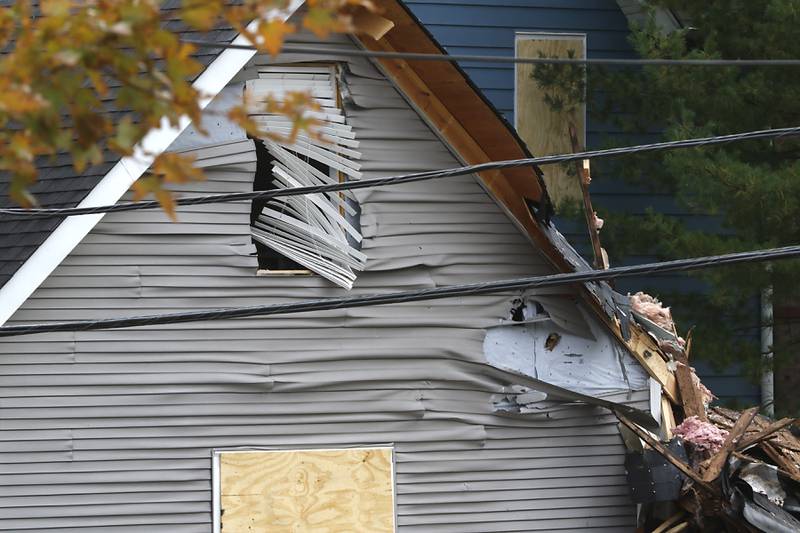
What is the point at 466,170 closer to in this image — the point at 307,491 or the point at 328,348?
the point at 328,348

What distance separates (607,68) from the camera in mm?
14539

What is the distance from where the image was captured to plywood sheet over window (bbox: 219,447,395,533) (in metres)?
9.80

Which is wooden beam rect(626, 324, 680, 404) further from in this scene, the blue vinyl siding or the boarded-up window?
the blue vinyl siding

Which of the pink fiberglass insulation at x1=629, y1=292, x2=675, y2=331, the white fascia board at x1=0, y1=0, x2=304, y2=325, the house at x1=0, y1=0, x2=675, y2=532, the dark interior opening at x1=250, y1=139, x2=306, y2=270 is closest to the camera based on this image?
the white fascia board at x1=0, y1=0, x2=304, y2=325

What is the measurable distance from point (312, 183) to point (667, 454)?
138 inches

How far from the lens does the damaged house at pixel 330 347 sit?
380 inches

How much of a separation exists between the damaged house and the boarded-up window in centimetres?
2

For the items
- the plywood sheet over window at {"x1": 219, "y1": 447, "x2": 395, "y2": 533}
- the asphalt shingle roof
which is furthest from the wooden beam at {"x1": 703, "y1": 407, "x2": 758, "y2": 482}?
the asphalt shingle roof

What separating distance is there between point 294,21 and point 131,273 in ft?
7.63

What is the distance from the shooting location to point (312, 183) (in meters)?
10.1

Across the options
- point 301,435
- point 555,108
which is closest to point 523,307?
point 301,435

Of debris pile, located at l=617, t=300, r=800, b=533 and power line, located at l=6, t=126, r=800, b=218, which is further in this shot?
debris pile, located at l=617, t=300, r=800, b=533

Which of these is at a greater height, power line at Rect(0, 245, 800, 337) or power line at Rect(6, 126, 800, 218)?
power line at Rect(6, 126, 800, 218)

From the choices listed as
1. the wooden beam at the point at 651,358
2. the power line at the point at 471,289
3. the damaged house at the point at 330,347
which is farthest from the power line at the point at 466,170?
the wooden beam at the point at 651,358
